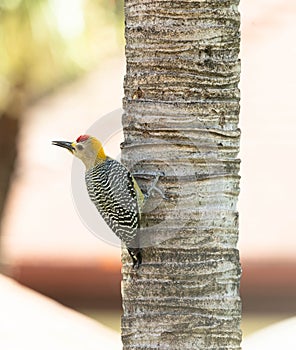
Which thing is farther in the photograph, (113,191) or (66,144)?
(66,144)

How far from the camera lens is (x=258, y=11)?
11.8 m

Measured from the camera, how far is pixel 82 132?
40.0 ft

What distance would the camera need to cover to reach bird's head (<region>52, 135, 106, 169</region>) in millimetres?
5184

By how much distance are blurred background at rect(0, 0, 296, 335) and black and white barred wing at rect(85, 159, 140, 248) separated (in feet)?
21.7

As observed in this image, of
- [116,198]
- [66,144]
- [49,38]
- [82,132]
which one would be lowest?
[116,198]

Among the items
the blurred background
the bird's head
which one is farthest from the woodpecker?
the blurred background

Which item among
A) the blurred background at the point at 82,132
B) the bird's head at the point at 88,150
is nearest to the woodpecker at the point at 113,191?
the bird's head at the point at 88,150

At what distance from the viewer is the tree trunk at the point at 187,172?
4.54m

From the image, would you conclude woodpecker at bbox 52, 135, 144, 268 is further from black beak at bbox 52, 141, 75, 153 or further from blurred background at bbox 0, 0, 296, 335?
blurred background at bbox 0, 0, 296, 335

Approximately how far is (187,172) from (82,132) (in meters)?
7.67

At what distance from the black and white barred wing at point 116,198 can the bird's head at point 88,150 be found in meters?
0.12

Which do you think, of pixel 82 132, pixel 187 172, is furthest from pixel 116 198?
pixel 82 132

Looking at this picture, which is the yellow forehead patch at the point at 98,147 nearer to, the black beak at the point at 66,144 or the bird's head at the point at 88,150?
the bird's head at the point at 88,150

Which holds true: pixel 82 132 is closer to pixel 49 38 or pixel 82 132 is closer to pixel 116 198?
pixel 49 38
